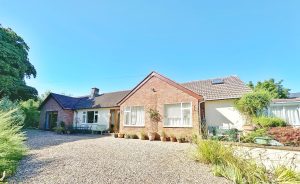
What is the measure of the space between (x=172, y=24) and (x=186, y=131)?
7.89 metres

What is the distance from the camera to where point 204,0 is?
38.6 ft

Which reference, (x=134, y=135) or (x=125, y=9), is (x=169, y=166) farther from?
(x=134, y=135)

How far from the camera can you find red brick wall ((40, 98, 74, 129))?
28328 mm

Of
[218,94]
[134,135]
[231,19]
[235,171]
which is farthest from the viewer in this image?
[218,94]

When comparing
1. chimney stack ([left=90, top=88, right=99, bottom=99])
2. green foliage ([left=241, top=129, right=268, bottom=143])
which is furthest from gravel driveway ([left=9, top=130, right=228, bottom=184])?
chimney stack ([left=90, top=88, right=99, bottom=99])

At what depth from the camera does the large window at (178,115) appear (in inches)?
653

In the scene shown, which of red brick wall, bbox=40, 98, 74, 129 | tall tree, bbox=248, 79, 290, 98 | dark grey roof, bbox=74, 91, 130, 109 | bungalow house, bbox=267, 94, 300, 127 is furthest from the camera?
tall tree, bbox=248, 79, 290, 98

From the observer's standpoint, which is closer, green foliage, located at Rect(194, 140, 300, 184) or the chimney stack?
green foliage, located at Rect(194, 140, 300, 184)

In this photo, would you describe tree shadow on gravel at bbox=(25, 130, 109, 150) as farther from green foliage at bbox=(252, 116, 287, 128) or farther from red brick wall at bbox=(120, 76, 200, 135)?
green foliage at bbox=(252, 116, 287, 128)

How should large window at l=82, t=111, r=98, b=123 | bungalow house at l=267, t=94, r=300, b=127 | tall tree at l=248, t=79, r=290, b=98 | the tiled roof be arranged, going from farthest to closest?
1. tall tree at l=248, t=79, r=290, b=98
2. large window at l=82, t=111, r=98, b=123
3. bungalow house at l=267, t=94, r=300, b=127
4. the tiled roof

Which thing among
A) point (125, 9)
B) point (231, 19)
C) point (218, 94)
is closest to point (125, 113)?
point (218, 94)

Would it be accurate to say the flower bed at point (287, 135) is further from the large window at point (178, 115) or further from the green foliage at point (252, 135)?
the large window at point (178, 115)

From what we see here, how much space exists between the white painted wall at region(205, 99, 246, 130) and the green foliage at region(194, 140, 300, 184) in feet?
36.2

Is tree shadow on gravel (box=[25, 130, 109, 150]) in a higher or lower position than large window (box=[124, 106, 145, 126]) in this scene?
lower
